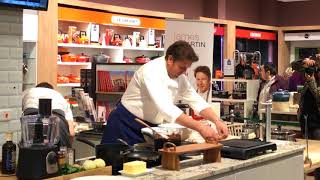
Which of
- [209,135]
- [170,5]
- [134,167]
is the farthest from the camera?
[170,5]

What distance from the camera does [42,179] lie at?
2.19m

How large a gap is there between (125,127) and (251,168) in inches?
50.7

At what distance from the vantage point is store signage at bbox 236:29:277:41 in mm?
13031

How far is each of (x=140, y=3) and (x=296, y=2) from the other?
20.5 feet

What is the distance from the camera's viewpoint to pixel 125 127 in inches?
152

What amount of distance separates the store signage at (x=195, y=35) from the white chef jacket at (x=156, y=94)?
267 centimetres

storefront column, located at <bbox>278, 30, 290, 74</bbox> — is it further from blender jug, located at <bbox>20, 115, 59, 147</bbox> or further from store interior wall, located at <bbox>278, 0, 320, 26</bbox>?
blender jug, located at <bbox>20, 115, 59, 147</bbox>

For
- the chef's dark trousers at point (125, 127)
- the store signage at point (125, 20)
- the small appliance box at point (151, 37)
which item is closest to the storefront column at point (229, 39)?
the small appliance box at point (151, 37)

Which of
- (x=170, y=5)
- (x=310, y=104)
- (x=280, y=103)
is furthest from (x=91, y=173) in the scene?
(x=170, y=5)

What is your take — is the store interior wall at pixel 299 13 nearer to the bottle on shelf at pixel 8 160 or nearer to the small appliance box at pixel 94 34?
the small appliance box at pixel 94 34

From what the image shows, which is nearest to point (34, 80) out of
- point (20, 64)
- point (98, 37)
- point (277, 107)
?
point (98, 37)

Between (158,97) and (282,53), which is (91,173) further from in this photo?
(282,53)

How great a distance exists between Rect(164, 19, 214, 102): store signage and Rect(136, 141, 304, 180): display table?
322 cm

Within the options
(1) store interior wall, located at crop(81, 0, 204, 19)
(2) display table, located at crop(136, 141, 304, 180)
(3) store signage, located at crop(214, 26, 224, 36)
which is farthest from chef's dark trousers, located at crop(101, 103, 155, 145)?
(3) store signage, located at crop(214, 26, 224, 36)
